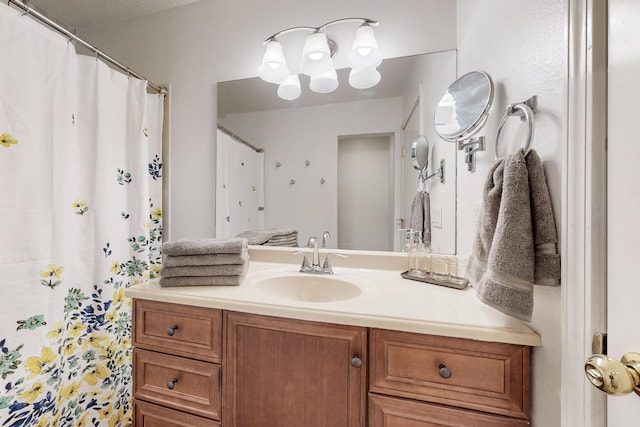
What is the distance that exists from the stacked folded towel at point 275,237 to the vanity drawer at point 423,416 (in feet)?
2.64

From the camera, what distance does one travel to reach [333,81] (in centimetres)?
126

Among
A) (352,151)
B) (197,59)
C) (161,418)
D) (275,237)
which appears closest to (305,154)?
(352,151)

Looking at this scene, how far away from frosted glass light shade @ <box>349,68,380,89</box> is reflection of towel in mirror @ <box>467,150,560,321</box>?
809 mm

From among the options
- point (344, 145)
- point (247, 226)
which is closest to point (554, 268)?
point (344, 145)

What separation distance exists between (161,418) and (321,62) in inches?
60.3

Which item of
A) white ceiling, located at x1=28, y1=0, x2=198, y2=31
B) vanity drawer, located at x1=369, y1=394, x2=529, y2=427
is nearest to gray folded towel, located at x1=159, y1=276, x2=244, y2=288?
vanity drawer, located at x1=369, y1=394, x2=529, y2=427

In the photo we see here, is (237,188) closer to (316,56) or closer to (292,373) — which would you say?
(316,56)

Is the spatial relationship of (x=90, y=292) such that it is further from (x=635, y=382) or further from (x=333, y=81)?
(x=635, y=382)

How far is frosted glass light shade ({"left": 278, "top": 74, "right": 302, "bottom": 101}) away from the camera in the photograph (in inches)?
52.0

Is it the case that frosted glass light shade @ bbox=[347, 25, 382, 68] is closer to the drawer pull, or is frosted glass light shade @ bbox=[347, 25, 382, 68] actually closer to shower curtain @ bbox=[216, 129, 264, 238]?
shower curtain @ bbox=[216, 129, 264, 238]

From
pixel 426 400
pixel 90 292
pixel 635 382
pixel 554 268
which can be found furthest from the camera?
pixel 90 292

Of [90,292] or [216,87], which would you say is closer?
[90,292]

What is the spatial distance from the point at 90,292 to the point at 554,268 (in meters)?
1.59

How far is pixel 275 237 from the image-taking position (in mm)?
1379
